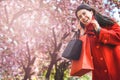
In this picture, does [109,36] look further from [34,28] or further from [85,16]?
[34,28]

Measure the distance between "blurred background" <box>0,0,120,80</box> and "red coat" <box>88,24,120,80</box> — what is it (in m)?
9.72

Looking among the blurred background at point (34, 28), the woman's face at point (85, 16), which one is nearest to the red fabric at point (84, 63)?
the woman's face at point (85, 16)

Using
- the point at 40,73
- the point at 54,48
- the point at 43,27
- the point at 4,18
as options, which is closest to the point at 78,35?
the point at 4,18

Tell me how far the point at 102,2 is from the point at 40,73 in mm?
15164

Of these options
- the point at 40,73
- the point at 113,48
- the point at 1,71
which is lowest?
the point at 40,73

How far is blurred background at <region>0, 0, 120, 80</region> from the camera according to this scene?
54.2ft

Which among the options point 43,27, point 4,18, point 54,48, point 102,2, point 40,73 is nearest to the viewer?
point 4,18

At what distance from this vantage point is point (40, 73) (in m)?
31.5

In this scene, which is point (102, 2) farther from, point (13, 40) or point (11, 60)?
point (11, 60)

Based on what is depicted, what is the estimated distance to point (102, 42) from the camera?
17.7 feet

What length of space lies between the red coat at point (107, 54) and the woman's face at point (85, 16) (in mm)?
233

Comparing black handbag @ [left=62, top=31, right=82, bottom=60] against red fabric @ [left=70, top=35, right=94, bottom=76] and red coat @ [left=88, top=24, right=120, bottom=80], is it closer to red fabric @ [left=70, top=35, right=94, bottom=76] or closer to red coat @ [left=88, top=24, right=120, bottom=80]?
red fabric @ [left=70, top=35, right=94, bottom=76]

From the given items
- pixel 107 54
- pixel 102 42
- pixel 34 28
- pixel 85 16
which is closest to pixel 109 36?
pixel 102 42

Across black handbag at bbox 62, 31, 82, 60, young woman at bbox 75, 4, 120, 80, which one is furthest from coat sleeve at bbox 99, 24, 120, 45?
black handbag at bbox 62, 31, 82, 60
